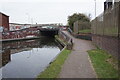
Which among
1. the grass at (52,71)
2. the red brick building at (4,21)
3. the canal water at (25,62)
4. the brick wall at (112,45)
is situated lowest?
the canal water at (25,62)

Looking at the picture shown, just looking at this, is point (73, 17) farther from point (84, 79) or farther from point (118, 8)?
point (84, 79)

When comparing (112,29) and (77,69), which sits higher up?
(112,29)

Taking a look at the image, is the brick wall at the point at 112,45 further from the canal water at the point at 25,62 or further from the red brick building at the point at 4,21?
the red brick building at the point at 4,21

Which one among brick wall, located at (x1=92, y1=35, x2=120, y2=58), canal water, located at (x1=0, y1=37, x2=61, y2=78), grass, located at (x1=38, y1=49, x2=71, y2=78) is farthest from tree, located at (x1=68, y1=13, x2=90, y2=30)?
grass, located at (x1=38, y1=49, x2=71, y2=78)


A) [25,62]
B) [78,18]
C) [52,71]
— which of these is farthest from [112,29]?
[78,18]

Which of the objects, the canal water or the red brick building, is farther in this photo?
the red brick building

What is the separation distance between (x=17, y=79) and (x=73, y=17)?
5169 centimetres

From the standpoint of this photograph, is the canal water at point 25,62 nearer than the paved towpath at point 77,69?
No

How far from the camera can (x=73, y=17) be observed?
200 feet

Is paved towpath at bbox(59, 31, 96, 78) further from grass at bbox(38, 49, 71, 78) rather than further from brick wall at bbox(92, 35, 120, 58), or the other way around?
brick wall at bbox(92, 35, 120, 58)

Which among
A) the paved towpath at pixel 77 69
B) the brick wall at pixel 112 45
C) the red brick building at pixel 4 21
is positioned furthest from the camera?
the red brick building at pixel 4 21

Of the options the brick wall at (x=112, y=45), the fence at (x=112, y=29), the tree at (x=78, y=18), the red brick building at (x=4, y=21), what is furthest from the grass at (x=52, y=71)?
the red brick building at (x=4, y=21)

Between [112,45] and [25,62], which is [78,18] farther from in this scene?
[112,45]

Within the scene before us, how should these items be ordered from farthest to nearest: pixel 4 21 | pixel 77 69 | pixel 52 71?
pixel 4 21, pixel 77 69, pixel 52 71
